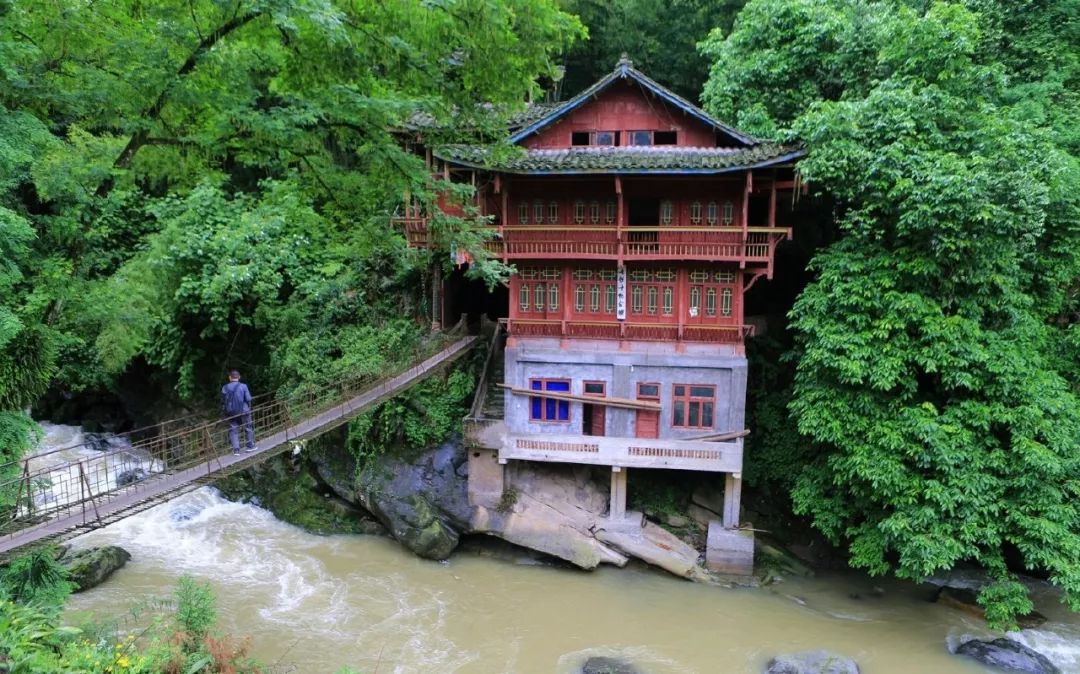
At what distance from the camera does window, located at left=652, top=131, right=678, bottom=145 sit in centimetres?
1798

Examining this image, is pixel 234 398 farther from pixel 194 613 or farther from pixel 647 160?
pixel 647 160

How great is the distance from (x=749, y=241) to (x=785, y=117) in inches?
212

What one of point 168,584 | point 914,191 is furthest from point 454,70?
point 168,584

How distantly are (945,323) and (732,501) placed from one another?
6.69 metres

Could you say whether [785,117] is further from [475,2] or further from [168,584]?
[168,584]

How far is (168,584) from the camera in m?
16.0

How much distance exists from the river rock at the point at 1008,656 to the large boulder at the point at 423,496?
11.9 meters

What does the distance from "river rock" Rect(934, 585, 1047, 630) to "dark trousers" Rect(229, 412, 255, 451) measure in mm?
16250

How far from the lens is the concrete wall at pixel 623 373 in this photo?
1764 cm

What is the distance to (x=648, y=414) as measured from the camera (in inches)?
710

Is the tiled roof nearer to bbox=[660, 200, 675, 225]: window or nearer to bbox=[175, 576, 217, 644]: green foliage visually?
bbox=[660, 200, 675, 225]: window

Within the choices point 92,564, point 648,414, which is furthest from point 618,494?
point 92,564

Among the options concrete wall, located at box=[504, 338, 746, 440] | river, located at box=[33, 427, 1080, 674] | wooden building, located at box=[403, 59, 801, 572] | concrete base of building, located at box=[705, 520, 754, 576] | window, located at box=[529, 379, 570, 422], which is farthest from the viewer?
window, located at box=[529, 379, 570, 422]

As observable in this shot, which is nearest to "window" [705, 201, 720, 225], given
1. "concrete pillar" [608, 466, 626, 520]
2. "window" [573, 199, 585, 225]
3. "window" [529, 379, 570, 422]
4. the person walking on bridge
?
"window" [573, 199, 585, 225]
